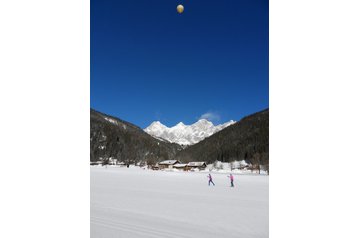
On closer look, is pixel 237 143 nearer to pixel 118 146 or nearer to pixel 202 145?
pixel 202 145

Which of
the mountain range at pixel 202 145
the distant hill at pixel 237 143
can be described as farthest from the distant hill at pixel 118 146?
the distant hill at pixel 237 143

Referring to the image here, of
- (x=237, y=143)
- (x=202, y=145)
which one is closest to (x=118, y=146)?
(x=202, y=145)

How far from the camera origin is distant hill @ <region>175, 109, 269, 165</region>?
10597 centimetres

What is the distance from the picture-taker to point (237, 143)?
11262 cm

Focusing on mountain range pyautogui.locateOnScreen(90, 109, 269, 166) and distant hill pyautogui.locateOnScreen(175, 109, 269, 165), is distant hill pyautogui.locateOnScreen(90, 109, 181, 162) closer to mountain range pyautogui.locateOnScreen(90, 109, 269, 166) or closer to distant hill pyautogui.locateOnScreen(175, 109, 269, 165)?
mountain range pyautogui.locateOnScreen(90, 109, 269, 166)

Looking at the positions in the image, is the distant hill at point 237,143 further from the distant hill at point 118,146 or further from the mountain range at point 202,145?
the distant hill at point 118,146

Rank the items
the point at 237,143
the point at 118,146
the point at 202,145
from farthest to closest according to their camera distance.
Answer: the point at 202,145, the point at 118,146, the point at 237,143

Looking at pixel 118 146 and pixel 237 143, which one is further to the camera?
pixel 118 146

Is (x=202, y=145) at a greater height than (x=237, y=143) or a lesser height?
lesser

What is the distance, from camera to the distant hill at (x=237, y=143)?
106 meters

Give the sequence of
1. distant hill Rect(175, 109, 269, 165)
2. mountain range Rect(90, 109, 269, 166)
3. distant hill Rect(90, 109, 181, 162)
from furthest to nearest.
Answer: distant hill Rect(90, 109, 181, 162)
mountain range Rect(90, 109, 269, 166)
distant hill Rect(175, 109, 269, 165)

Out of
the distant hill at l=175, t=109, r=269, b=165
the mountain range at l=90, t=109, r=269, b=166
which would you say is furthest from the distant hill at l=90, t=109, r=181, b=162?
the distant hill at l=175, t=109, r=269, b=165
